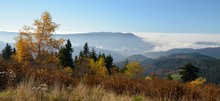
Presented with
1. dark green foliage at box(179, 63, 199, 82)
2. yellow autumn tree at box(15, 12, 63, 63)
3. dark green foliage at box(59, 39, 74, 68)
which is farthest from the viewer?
dark green foliage at box(59, 39, 74, 68)

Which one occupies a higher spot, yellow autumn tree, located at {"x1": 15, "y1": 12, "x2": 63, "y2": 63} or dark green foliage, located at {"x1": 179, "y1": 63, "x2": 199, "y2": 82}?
yellow autumn tree, located at {"x1": 15, "y1": 12, "x2": 63, "y2": 63}

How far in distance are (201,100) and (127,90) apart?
8.79ft

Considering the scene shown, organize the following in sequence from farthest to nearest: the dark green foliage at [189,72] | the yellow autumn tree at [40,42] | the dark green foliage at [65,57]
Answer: the dark green foliage at [65,57] < the dark green foliage at [189,72] < the yellow autumn tree at [40,42]

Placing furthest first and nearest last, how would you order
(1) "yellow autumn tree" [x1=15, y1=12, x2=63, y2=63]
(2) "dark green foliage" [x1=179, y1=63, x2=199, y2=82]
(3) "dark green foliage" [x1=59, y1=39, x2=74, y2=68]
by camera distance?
(3) "dark green foliage" [x1=59, y1=39, x2=74, y2=68]
(2) "dark green foliage" [x1=179, y1=63, x2=199, y2=82]
(1) "yellow autumn tree" [x1=15, y1=12, x2=63, y2=63]

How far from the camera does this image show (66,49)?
62156 millimetres

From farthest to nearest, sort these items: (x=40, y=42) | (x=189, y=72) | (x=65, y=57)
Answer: (x=65, y=57) → (x=189, y=72) → (x=40, y=42)

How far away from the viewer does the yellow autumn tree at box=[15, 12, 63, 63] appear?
109ft

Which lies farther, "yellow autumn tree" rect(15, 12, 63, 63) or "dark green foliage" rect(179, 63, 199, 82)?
"dark green foliage" rect(179, 63, 199, 82)

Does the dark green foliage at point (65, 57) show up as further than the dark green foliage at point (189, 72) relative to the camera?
Yes

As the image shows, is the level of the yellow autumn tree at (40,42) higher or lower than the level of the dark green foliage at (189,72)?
higher

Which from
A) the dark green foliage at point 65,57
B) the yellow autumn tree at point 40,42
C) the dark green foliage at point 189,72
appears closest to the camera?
the yellow autumn tree at point 40,42

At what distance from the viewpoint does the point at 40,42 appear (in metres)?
34.0

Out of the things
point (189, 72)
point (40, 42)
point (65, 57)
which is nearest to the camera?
point (40, 42)

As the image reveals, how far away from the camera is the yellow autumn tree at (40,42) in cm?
3338
